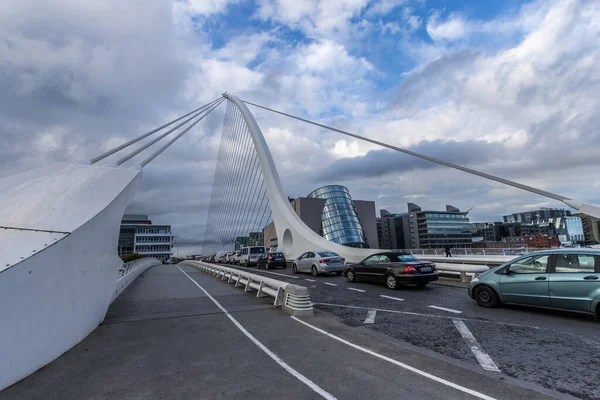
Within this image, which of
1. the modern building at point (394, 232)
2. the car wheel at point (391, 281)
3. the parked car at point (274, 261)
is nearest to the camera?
the car wheel at point (391, 281)

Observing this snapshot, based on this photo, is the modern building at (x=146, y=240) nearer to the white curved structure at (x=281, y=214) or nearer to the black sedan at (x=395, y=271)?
the white curved structure at (x=281, y=214)

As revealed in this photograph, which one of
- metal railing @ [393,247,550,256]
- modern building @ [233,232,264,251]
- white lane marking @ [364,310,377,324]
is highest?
modern building @ [233,232,264,251]

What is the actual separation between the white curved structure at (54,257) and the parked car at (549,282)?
9315mm

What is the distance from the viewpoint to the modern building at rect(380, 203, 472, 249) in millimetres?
114562

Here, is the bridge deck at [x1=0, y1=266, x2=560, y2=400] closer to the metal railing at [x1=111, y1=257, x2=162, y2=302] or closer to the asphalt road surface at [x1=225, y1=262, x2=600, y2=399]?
the asphalt road surface at [x1=225, y1=262, x2=600, y2=399]

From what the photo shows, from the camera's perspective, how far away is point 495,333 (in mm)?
6191

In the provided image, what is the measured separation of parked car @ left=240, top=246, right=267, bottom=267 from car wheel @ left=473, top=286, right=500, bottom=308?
24.5 metres

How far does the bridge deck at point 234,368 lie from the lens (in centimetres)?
381

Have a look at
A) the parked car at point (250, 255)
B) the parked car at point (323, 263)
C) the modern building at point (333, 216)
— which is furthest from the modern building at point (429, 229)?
the parked car at point (323, 263)

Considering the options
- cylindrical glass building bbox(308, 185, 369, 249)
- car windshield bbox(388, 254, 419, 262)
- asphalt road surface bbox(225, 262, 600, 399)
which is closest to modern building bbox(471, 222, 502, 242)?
cylindrical glass building bbox(308, 185, 369, 249)

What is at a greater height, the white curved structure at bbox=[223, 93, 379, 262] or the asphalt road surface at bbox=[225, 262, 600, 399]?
the white curved structure at bbox=[223, 93, 379, 262]

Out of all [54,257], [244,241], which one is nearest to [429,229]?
[244,241]

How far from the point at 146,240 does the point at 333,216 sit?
5702cm

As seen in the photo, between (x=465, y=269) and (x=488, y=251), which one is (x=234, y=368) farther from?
(x=488, y=251)
